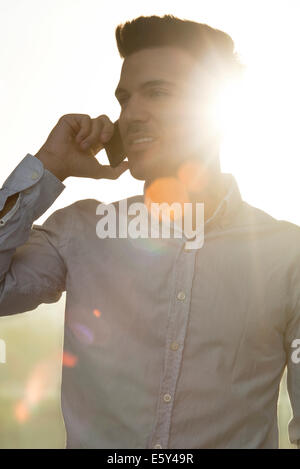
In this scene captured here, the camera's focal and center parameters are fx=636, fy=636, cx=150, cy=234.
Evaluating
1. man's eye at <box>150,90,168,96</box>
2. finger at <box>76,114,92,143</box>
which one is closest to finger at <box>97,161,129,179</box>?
finger at <box>76,114,92,143</box>

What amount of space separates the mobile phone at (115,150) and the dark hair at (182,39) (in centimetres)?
50

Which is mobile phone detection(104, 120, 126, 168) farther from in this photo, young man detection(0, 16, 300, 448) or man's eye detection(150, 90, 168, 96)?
man's eye detection(150, 90, 168, 96)

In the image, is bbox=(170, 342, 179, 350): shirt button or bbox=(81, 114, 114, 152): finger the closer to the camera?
bbox=(170, 342, 179, 350): shirt button

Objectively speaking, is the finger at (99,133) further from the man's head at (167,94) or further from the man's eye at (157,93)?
the man's eye at (157,93)

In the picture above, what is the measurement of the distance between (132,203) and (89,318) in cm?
67

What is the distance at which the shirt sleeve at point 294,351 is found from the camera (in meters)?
3.01

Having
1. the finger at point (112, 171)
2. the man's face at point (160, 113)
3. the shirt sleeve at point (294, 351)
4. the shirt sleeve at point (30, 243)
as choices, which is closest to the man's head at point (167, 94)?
the man's face at point (160, 113)

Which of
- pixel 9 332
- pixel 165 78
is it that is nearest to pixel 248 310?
pixel 165 78

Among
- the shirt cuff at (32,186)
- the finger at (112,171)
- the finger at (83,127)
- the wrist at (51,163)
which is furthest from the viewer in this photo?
the finger at (112,171)

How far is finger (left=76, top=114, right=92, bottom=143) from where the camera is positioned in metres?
3.28

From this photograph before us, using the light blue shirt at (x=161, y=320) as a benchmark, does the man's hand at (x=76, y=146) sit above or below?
above

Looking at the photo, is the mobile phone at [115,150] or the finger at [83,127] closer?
the finger at [83,127]

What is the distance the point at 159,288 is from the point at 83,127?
956 mm

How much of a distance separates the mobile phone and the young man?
81 millimetres
